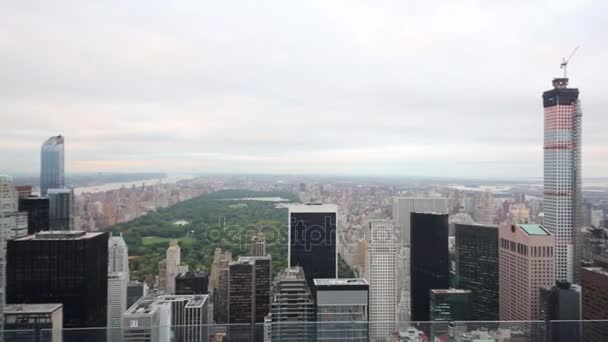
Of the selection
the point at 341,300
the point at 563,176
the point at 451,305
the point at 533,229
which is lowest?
the point at 451,305

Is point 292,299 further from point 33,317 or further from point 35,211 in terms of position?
point 35,211

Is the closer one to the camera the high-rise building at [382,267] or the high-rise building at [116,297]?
the high-rise building at [116,297]

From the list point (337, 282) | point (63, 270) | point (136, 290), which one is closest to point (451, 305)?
point (337, 282)

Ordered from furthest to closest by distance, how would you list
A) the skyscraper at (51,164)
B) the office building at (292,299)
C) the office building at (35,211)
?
1. the office building at (292,299)
2. the office building at (35,211)
3. the skyscraper at (51,164)

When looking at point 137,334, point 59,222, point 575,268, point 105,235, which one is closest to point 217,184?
point 105,235

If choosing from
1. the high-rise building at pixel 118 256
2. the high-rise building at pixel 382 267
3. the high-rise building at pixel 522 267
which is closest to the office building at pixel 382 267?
the high-rise building at pixel 382 267

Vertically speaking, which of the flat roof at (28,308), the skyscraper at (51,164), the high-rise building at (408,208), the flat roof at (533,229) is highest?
the skyscraper at (51,164)

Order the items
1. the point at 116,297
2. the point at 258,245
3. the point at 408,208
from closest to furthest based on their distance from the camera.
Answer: the point at 116,297 < the point at 258,245 < the point at 408,208

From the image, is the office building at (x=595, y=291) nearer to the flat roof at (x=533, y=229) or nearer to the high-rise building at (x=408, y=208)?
the flat roof at (x=533, y=229)
